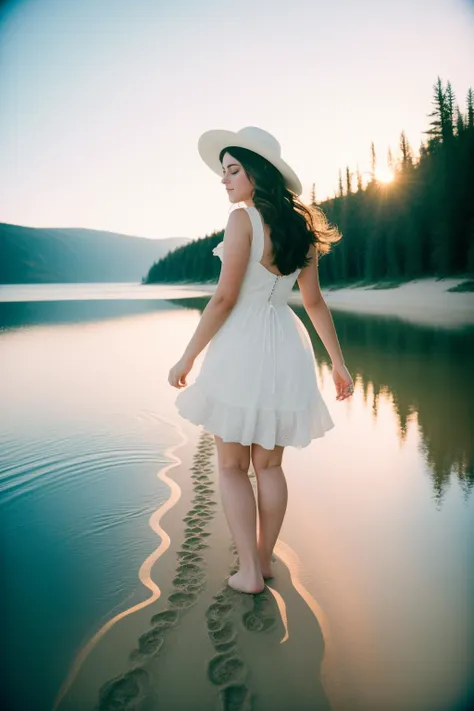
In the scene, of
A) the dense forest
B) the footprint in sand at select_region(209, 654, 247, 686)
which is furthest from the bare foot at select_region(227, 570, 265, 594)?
the dense forest

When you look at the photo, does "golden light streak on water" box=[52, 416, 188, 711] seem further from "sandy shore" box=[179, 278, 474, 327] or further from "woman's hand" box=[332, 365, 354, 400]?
"sandy shore" box=[179, 278, 474, 327]

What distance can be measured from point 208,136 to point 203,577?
79.7 inches

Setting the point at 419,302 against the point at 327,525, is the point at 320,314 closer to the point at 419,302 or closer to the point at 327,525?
the point at 327,525

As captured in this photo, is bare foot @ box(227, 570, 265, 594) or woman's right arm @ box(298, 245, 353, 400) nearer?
bare foot @ box(227, 570, 265, 594)

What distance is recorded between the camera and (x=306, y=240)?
84.4 inches

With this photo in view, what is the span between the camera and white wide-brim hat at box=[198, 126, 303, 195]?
2.03 metres

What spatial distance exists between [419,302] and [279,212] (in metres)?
24.3

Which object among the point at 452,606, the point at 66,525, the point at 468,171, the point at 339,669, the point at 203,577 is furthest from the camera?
the point at 468,171

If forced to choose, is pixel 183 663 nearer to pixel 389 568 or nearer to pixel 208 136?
pixel 389 568

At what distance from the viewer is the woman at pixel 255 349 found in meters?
2.04

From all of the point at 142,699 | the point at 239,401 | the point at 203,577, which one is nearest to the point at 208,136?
the point at 239,401

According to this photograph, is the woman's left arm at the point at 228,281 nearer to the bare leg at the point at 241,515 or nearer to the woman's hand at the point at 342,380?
the bare leg at the point at 241,515

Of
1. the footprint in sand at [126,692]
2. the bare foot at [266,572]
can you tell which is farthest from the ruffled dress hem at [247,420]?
the footprint in sand at [126,692]

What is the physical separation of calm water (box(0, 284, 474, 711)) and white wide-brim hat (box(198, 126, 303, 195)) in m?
1.85
